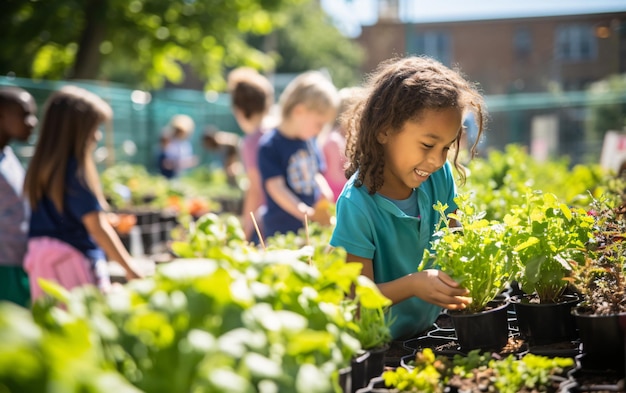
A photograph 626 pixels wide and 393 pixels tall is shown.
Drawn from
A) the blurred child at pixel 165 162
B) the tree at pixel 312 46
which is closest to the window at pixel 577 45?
the tree at pixel 312 46

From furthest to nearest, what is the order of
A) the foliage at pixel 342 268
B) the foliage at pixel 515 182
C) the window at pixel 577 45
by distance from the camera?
1. the window at pixel 577 45
2. the foliage at pixel 515 182
3. the foliage at pixel 342 268

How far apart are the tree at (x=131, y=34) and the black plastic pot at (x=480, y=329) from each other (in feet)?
41.3

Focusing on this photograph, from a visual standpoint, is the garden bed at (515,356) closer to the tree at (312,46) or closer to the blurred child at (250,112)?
the blurred child at (250,112)

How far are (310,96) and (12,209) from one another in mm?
1866

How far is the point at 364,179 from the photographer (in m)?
→ 2.15

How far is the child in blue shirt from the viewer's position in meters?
2.04

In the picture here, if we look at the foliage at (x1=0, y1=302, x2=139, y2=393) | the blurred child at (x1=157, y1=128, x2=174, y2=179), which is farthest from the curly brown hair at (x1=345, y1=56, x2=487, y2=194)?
the blurred child at (x1=157, y1=128, x2=174, y2=179)

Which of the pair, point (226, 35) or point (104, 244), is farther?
point (226, 35)

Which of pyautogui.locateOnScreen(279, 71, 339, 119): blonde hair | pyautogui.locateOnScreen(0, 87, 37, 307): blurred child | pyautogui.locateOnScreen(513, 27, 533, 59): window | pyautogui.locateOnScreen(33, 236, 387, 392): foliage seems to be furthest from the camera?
pyautogui.locateOnScreen(513, 27, 533, 59): window

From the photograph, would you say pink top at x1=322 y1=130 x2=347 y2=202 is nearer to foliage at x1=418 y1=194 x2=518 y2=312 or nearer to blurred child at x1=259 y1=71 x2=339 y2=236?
blurred child at x1=259 y1=71 x2=339 y2=236

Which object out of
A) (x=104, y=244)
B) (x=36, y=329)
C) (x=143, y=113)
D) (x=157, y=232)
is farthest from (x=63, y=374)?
(x=143, y=113)

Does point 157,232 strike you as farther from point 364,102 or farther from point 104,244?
point 364,102

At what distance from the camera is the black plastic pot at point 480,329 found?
1.75 m

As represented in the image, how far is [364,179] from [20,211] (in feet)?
8.44
